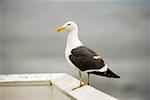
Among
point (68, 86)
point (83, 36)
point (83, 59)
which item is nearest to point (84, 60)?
point (83, 59)

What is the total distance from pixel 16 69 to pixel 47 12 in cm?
43

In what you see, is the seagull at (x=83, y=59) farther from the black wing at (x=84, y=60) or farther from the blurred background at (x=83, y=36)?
the blurred background at (x=83, y=36)

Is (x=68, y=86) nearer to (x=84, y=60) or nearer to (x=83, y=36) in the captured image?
(x=84, y=60)

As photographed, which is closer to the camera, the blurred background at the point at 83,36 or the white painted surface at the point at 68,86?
the white painted surface at the point at 68,86

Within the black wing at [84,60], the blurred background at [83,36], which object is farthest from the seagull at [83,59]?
the blurred background at [83,36]

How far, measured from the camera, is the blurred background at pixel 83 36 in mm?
2074

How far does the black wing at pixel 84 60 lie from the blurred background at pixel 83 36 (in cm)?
92

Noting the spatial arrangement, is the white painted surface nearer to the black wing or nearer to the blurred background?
the black wing

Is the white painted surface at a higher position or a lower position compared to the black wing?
→ lower

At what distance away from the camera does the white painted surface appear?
1.00 meters

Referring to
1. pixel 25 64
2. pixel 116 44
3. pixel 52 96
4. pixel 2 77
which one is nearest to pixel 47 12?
pixel 25 64

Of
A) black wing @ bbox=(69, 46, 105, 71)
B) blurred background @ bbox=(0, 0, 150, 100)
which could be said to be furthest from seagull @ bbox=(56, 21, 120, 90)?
blurred background @ bbox=(0, 0, 150, 100)

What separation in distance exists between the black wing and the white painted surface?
0.26 feet

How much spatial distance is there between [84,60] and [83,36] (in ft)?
3.43
